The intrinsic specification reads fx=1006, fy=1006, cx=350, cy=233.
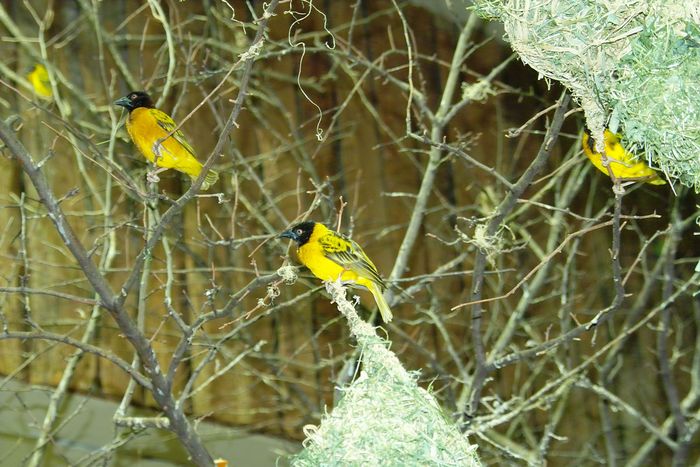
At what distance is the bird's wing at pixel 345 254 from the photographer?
2.11 metres

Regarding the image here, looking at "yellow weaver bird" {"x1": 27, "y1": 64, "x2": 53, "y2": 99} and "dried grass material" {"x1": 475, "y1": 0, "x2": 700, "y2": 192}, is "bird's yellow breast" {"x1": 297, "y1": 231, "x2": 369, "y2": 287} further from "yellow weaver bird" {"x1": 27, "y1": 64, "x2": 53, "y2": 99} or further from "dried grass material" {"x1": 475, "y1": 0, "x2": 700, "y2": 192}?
"yellow weaver bird" {"x1": 27, "y1": 64, "x2": 53, "y2": 99}

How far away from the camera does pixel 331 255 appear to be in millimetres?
2121

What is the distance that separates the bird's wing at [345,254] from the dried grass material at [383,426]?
38 centimetres

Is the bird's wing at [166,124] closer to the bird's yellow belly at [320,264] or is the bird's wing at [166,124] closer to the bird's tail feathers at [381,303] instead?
the bird's yellow belly at [320,264]

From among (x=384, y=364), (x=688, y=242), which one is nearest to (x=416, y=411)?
(x=384, y=364)

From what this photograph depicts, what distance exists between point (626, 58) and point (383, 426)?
0.73m

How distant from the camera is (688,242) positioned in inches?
187

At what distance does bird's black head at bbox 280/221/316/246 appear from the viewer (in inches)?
84.4

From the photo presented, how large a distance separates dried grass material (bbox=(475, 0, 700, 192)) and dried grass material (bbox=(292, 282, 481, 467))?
53 cm

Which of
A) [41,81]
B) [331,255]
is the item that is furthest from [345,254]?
[41,81]

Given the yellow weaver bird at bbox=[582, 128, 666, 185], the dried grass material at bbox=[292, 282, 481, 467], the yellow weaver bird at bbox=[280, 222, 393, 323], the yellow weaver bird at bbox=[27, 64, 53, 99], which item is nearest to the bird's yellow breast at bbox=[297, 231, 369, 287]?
the yellow weaver bird at bbox=[280, 222, 393, 323]

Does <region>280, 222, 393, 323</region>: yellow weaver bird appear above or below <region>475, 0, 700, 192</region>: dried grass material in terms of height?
below

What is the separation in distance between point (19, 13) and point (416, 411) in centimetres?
230

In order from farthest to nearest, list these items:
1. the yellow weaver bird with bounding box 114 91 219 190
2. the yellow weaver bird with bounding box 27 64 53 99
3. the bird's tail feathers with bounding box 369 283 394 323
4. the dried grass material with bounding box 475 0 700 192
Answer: the yellow weaver bird with bounding box 27 64 53 99
the yellow weaver bird with bounding box 114 91 219 190
the bird's tail feathers with bounding box 369 283 394 323
the dried grass material with bounding box 475 0 700 192
